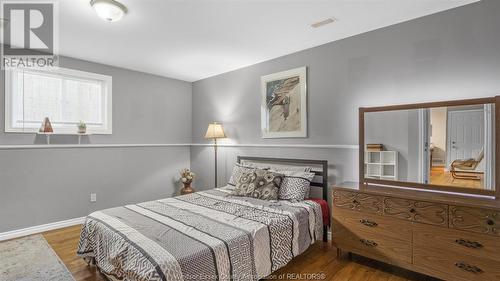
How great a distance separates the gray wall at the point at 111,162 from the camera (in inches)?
125

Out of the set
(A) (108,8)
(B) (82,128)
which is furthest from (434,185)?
(B) (82,128)

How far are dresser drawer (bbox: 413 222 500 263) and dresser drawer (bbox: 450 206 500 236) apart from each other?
0.14 ft

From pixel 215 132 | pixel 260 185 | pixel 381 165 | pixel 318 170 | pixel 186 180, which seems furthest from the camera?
pixel 186 180

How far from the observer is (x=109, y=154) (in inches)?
155

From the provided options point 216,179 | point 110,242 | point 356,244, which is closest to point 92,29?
point 110,242

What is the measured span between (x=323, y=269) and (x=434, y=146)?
1.54 metres

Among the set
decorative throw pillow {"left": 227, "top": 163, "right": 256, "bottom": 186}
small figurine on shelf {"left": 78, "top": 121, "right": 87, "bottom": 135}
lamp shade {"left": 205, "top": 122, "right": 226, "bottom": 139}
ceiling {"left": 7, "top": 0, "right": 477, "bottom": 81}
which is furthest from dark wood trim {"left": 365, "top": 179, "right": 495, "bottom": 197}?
small figurine on shelf {"left": 78, "top": 121, "right": 87, "bottom": 135}

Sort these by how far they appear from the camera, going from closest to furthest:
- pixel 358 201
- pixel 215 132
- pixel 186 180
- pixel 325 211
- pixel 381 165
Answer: pixel 358 201, pixel 381 165, pixel 325 211, pixel 215 132, pixel 186 180

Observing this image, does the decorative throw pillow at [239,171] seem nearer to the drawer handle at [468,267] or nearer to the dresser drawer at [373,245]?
the dresser drawer at [373,245]

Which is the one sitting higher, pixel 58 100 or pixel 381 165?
pixel 58 100

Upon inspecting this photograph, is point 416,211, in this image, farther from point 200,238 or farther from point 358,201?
point 200,238

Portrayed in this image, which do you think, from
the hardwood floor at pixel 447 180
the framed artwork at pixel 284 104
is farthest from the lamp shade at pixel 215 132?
the hardwood floor at pixel 447 180

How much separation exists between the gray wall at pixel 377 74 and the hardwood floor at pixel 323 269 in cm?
89

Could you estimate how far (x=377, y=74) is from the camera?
9.04 ft
